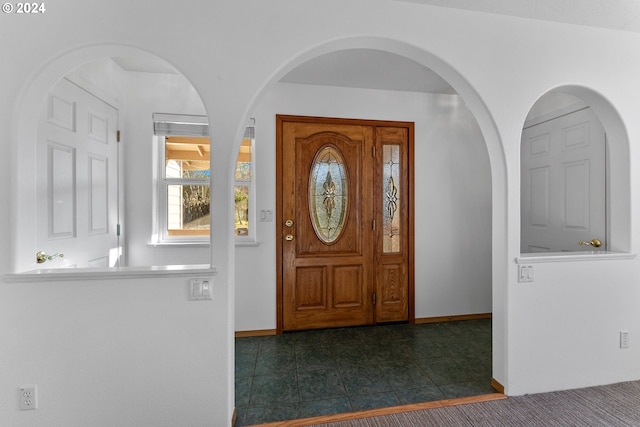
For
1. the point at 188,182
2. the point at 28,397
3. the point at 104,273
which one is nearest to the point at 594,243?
the point at 104,273

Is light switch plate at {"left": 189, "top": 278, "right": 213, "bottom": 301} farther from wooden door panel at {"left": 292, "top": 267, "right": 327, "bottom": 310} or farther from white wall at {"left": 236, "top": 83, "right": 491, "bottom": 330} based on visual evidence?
wooden door panel at {"left": 292, "top": 267, "right": 327, "bottom": 310}

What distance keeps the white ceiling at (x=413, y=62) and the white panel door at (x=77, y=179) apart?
0.65 metres

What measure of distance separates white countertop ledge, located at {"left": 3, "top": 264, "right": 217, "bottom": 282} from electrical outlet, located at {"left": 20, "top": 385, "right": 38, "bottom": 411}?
1.80 ft

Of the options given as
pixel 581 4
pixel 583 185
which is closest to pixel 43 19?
pixel 581 4

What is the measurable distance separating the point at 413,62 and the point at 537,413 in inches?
105

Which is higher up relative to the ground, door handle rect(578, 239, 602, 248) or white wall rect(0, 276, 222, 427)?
door handle rect(578, 239, 602, 248)

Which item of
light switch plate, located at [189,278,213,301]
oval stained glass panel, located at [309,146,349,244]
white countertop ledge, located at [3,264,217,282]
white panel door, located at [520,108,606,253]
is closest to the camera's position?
white countertop ledge, located at [3,264,217,282]

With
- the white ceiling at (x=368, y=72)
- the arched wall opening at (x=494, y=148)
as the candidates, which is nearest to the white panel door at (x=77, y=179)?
the arched wall opening at (x=494, y=148)

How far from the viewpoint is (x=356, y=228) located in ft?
10.3

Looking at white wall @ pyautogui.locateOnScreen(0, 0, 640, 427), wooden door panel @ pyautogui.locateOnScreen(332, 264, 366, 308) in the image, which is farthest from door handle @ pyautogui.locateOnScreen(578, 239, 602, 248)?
wooden door panel @ pyautogui.locateOnScreen(332, 264, 366, 308)

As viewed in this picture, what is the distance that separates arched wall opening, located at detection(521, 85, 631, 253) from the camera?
6.97 ft

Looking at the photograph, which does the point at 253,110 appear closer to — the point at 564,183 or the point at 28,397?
the point at 28,397

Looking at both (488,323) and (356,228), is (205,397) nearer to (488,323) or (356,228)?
(356,228)

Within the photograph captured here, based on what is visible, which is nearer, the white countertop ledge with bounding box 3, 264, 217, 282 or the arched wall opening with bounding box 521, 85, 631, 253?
the white countertop ledge with bounding box 3, 264, 217, 282
